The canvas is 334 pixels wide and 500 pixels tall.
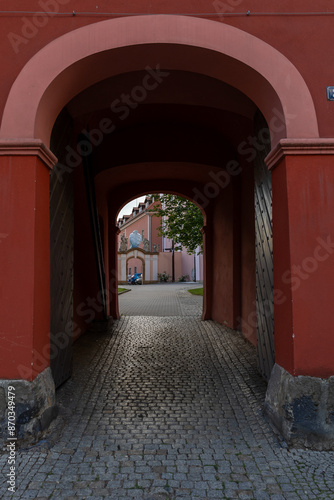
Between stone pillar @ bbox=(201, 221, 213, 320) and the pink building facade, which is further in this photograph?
the pink building facade

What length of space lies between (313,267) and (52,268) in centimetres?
270

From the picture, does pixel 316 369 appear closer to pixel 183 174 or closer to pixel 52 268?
pixel 52 268

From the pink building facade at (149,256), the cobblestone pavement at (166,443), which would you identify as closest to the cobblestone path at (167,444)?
the cobblestone pavement at (166,443)

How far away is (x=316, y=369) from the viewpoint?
10.3 ft

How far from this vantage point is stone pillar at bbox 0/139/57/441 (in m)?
3.08

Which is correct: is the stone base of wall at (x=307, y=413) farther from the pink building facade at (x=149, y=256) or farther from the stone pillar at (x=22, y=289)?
the pink building facade at (x=149, y=256)

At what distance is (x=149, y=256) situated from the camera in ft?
131

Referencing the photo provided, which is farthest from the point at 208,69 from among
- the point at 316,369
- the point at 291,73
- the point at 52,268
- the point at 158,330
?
the point at 158,330

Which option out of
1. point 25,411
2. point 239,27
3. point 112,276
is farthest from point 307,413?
point 112,276

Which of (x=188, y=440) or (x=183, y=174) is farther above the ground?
(x=183, y=174)

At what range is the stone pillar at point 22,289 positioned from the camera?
3080mm

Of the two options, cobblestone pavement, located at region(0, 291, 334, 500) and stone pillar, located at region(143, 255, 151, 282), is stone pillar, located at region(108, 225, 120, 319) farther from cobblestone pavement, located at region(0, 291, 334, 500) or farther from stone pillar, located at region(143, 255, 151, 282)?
stone pillar, located at region(143, 255, 151, 282)

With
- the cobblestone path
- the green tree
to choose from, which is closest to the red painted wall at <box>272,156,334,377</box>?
the cobblestone path

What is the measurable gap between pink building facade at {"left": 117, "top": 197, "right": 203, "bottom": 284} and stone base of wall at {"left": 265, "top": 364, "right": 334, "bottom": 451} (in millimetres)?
33701
